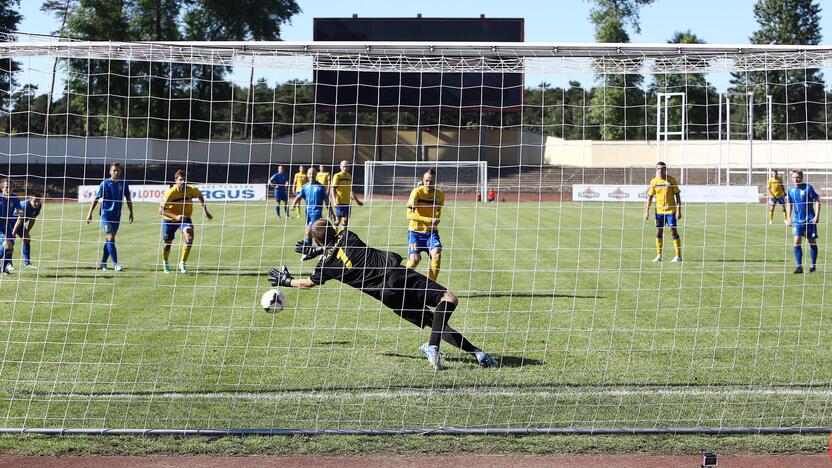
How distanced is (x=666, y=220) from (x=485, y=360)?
9.76 meters

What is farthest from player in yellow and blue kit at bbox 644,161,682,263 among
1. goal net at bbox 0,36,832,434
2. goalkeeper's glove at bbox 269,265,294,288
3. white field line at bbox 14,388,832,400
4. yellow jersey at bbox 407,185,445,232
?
goalkeeper's glove at bbox 269,265,294,288

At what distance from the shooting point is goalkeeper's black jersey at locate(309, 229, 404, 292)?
750 cm

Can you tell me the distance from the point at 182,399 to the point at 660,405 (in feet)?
12.1

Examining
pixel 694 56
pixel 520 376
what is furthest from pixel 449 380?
pixel 694 56

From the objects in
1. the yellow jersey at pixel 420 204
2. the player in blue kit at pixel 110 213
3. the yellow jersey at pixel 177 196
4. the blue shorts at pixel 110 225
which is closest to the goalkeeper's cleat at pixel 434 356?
the yellow jersey at pixel 420 204

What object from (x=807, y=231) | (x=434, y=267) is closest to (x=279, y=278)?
(x=434, y=267)

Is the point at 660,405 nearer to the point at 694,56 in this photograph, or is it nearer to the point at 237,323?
the point at 694,56

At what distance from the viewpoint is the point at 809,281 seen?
14008 mm

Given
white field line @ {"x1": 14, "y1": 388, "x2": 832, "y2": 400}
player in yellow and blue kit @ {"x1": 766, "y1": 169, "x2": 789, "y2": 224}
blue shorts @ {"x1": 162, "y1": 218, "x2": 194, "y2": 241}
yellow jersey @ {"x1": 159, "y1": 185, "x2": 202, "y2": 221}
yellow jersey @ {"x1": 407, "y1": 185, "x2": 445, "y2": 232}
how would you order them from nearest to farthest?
white field line @ {"x1": 14, "y1": 388, "x2": 832, "y2": 400} → yellow jersey @ {"x1": 407, "y1": 185, "x2": 445, "y2": 232} → yellow jersey @ {"x1": 159, "y1": 185, "x2": 202, "y2": 221} → blue shorts @ {"x1": 162, "y1": 218, "x2": 194, "y2": 241} → player in yellow and blue kit @ {"x1": 766, "y1": 169, "x2": 789, "y2": 224}

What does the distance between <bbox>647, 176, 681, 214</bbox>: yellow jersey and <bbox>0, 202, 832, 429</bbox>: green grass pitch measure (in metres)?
2.41

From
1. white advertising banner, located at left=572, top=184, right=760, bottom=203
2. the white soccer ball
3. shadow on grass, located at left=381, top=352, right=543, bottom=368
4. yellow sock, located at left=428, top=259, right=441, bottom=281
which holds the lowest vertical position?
shadow on grass, located at left=381, top=352, right=543, bottom=368

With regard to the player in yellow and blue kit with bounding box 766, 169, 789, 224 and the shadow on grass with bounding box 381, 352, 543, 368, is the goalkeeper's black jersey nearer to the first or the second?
the shadow on grass with bounding box 381, 352, 543, 368

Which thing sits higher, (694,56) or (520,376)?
(694,56)

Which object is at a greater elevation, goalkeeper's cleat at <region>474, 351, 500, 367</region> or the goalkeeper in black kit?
the goalkeeper in black kit
